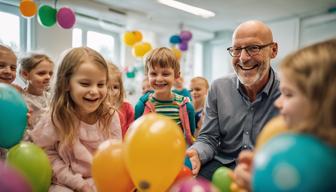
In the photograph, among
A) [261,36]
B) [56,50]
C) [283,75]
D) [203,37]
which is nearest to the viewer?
[283,75]

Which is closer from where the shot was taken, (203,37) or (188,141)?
(188,141)

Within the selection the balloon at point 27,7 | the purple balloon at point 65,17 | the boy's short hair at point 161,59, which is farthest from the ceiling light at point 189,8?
the boy's short hair at point 161,59

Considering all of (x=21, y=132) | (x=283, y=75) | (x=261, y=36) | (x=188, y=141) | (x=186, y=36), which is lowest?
(x=188, y=141)

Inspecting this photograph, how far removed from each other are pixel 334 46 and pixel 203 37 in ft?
20.9

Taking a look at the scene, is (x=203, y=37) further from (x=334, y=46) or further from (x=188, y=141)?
(x=334, y=46)

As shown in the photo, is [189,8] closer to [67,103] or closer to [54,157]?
[67,103]

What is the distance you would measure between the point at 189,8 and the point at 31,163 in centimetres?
441

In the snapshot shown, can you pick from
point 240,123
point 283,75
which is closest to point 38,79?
point 240,123

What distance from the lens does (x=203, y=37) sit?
22.8 ft

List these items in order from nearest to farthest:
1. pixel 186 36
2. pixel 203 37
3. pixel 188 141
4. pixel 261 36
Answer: pixel 261 36 → pixel 188 141 → pixel 186 36 → pixel 203 37

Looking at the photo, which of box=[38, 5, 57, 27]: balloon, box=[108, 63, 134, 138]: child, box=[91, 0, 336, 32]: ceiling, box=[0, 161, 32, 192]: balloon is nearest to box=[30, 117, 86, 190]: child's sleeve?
box=[0, 161, 32, 192]: balloon

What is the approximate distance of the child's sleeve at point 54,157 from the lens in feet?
4.23

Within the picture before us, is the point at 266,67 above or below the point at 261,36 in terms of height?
below

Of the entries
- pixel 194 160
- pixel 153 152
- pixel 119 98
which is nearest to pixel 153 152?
pixel 153 152
